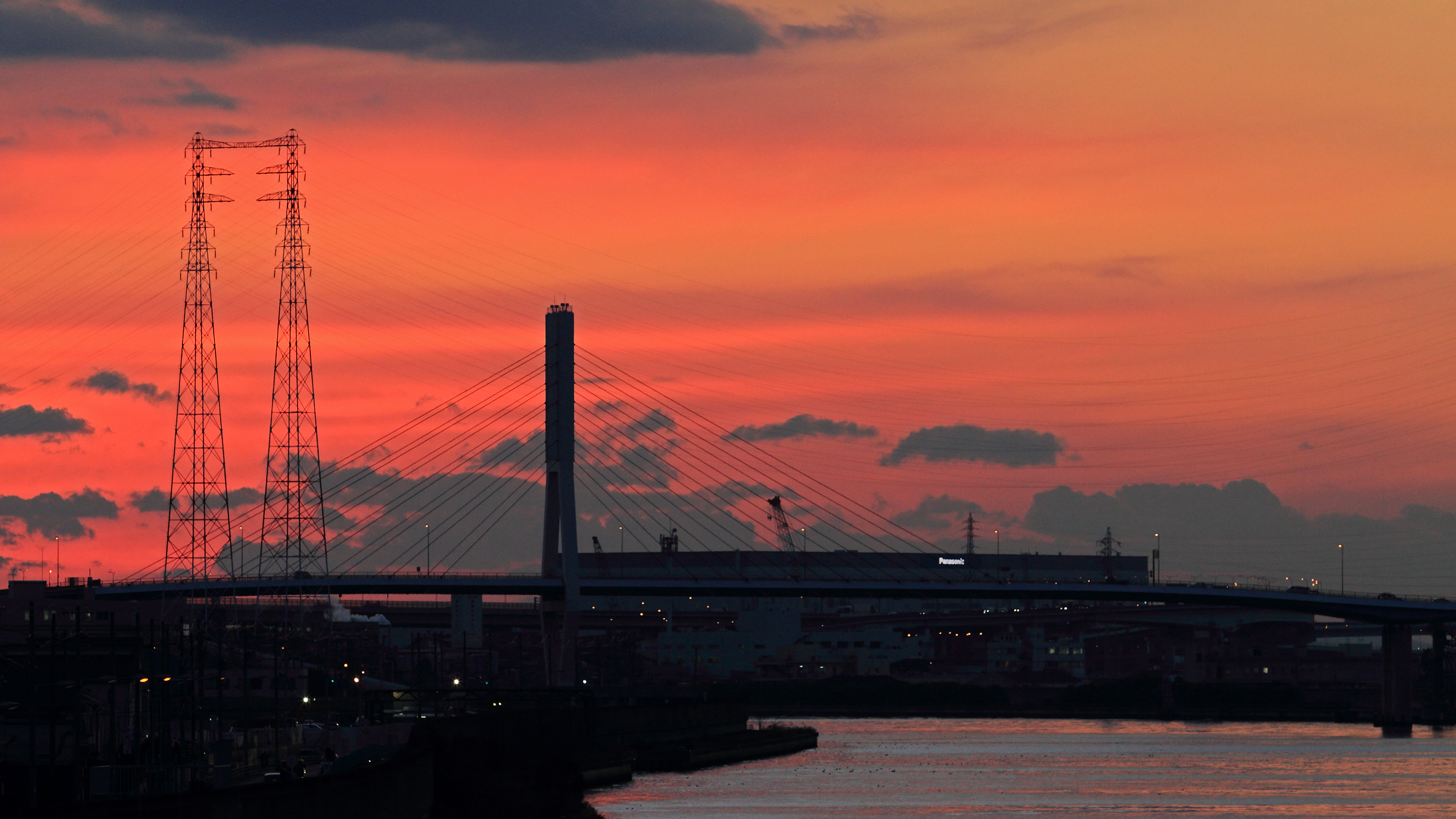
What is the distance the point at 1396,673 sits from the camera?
99188 mm

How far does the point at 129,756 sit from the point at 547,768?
1859 centimetres

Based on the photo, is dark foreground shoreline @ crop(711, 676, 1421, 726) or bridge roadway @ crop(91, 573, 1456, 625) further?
dark foreground shoreline @ crop(711, 676, 1421, 726)

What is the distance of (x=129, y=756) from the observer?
3819cm

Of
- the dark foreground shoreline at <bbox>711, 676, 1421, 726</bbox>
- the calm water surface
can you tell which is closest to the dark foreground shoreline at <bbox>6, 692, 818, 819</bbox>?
the calm water surface

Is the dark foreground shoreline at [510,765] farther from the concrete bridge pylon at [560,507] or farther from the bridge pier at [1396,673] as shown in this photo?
the bridge pier at [1396,673]

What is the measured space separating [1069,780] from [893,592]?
3602 cm

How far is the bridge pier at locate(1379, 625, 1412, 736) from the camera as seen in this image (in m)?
97.6

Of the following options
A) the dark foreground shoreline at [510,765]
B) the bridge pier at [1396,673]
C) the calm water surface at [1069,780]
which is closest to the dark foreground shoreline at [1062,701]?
the bridge pier at [1396,673]

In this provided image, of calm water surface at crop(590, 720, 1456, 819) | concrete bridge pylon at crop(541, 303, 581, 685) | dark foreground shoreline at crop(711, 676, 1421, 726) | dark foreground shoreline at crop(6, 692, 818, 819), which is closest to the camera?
dark foreground shoreline at crop(6, 692, 818, 819)

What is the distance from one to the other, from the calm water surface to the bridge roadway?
7737 mm

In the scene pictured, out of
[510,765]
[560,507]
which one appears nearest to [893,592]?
[560,507]

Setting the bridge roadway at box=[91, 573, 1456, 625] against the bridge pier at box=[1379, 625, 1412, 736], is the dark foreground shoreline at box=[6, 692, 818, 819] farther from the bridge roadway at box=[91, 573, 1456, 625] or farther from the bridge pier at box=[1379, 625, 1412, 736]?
the bridge pier at box=[1379, 625, 1412, 736]

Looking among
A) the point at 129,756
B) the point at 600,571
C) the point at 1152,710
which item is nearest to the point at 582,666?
the point at 600,571

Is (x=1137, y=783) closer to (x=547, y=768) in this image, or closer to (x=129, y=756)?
(x=547, y=768)
